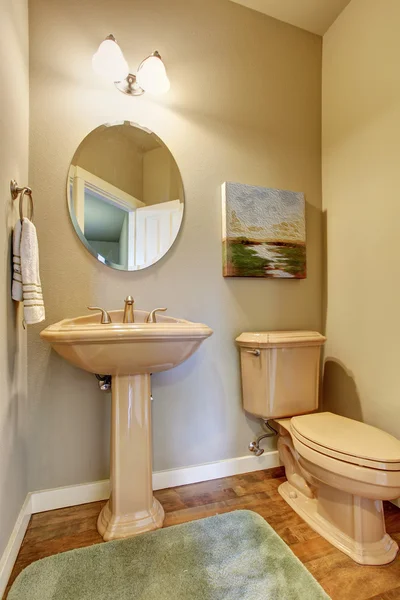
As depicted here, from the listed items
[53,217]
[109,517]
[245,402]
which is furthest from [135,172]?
[109,517]

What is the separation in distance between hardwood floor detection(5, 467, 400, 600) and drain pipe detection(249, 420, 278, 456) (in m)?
0.12

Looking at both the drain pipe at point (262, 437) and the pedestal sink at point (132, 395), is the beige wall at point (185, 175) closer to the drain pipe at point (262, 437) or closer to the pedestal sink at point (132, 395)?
the drain pipe at point (262, 437)

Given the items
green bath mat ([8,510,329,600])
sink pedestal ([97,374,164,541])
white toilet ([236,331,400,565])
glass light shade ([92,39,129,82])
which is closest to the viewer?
green bath mat ([8,510,329,600])

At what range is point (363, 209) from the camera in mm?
1558

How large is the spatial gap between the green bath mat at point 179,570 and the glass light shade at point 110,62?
1977mm

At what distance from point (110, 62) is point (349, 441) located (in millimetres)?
1887

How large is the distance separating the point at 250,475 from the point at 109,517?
757 millimetres

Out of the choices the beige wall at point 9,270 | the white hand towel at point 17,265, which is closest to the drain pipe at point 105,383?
the beige wall at point 9,270

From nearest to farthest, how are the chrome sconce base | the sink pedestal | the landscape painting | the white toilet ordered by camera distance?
the white toilet < the sink pedestal < the chrome sconce base < the landscape painting

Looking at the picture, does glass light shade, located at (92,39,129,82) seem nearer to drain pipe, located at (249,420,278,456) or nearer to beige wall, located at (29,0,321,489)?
beige wall, located at (29,0,321,489)

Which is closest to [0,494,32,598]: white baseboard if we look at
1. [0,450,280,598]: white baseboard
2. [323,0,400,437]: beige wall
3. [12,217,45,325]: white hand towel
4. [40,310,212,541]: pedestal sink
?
[0,450,280,598]: white baseboard

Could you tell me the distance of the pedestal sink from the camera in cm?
103

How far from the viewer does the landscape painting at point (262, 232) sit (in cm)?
160

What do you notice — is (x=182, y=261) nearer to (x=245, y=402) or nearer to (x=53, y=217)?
(x=53, y=217)
